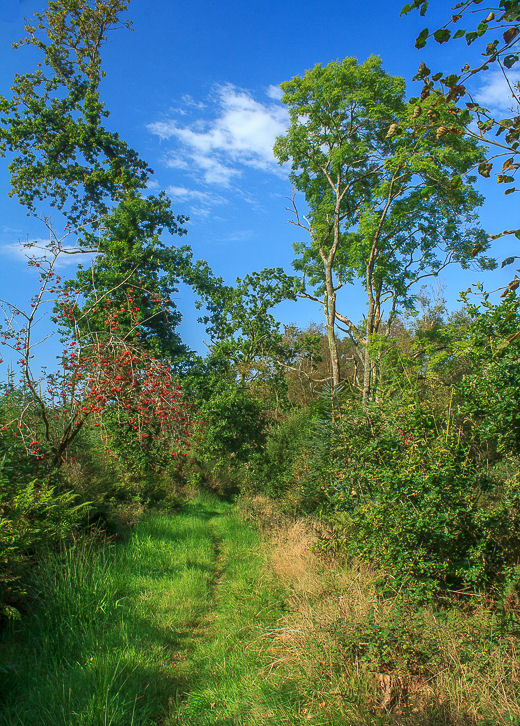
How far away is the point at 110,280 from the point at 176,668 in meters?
16.2

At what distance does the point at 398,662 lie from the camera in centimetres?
360

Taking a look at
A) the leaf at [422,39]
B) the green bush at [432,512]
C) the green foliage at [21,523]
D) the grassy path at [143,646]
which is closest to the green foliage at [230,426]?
the grassy path at [143,646]

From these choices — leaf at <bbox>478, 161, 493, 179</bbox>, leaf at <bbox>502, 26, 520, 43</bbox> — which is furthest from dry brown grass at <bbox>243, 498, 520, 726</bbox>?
leaf at <bbox>502, 26, 520, 43</bbox>

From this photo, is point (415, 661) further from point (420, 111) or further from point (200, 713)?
point (420, 111)

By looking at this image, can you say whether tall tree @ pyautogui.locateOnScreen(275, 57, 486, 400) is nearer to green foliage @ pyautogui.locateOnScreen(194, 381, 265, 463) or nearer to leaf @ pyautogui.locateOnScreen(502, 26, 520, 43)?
green foliage @ pyautogui.locateOnScreen(194, 381, 265, 463)

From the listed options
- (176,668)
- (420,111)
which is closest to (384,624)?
(176,668)

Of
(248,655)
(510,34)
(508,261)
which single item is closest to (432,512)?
(248,655)

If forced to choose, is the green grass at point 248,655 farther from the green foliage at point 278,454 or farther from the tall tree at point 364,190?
the tall tree at point 364,190

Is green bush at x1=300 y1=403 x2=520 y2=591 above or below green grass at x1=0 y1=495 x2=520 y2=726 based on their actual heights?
above

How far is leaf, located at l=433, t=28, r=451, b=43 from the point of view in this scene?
117 inches

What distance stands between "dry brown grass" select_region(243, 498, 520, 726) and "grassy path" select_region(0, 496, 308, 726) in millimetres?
323

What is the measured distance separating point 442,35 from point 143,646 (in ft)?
19.4

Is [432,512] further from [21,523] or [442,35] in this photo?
[21,523]

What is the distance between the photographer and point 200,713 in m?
3.83
